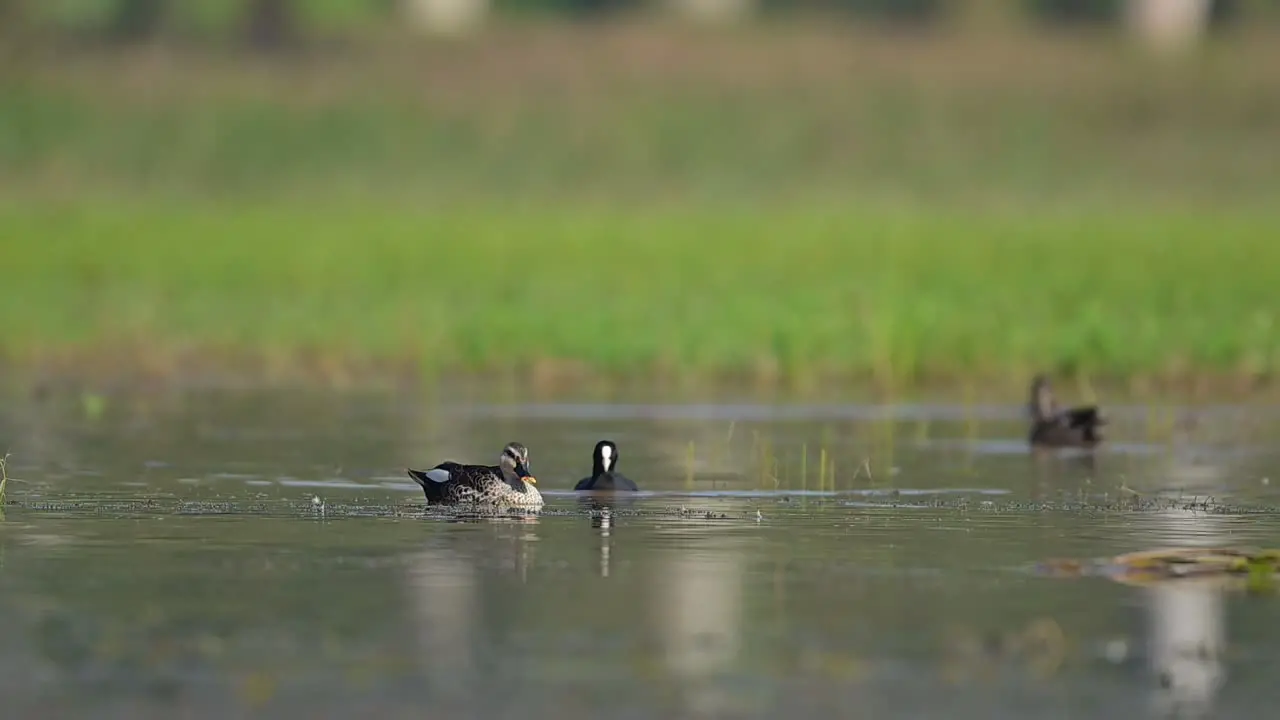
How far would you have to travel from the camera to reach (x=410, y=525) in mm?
15727

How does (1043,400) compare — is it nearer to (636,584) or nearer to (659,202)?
(636,584)

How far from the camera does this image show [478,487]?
54.1 feet

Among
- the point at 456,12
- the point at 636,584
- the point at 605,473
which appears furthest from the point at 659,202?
the point at 636,584

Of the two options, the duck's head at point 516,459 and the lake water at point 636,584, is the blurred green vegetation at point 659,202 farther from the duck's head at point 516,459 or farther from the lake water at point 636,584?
the duck's head at point 516,459

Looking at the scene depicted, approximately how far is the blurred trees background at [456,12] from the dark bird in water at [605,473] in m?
44.4

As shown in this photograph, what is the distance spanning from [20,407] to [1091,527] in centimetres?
1206

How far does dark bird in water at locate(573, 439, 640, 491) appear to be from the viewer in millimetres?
17188

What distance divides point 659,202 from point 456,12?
58.3ft

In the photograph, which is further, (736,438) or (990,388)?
(990,388)

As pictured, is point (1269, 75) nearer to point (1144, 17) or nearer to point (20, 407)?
point (1144, 17)

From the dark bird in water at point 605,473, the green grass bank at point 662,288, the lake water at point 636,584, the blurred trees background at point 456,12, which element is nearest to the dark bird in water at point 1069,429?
the lake water at point 636,584

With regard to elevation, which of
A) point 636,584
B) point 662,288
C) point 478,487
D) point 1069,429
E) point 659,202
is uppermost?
point 659,202

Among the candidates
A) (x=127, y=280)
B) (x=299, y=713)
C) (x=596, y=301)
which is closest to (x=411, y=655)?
(x=299, y=713)

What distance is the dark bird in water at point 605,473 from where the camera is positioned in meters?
17.2
